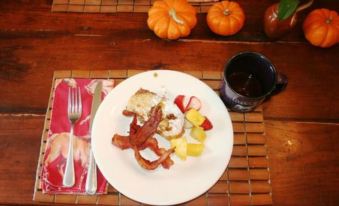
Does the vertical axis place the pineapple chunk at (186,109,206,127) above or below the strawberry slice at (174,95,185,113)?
below

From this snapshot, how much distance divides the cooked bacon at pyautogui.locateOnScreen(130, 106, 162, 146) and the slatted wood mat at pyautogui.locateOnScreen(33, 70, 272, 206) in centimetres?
14

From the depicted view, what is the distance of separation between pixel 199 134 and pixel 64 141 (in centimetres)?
35

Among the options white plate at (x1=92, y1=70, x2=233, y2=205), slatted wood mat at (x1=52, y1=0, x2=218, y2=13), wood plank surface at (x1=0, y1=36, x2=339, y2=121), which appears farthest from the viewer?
slatted wood mat at (x1=52, y1=0, x2=218, y2=13)

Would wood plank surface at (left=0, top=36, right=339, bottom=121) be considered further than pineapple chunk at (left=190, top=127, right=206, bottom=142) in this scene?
Yes

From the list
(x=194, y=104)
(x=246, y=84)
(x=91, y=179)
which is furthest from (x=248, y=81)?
(x=91, y=179)

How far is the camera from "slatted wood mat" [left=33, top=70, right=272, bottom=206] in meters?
0.81

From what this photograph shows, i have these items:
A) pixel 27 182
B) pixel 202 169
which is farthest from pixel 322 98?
pixel 27 182

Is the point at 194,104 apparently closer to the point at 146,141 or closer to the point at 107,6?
the point at 146,141

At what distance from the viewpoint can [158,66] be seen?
96cm

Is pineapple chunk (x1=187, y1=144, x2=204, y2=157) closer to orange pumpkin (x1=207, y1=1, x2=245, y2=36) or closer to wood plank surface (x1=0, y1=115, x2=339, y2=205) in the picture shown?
wood plank surface (x1=0, y1=115, x2=339, y2=205)

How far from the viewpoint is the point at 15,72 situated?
0.95 meters

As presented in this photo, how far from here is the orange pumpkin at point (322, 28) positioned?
3.09ft

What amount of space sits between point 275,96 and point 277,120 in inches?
2.9

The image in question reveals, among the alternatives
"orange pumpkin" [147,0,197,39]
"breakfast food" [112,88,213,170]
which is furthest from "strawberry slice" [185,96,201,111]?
"orange pumpkin" [147,0,197,39]
